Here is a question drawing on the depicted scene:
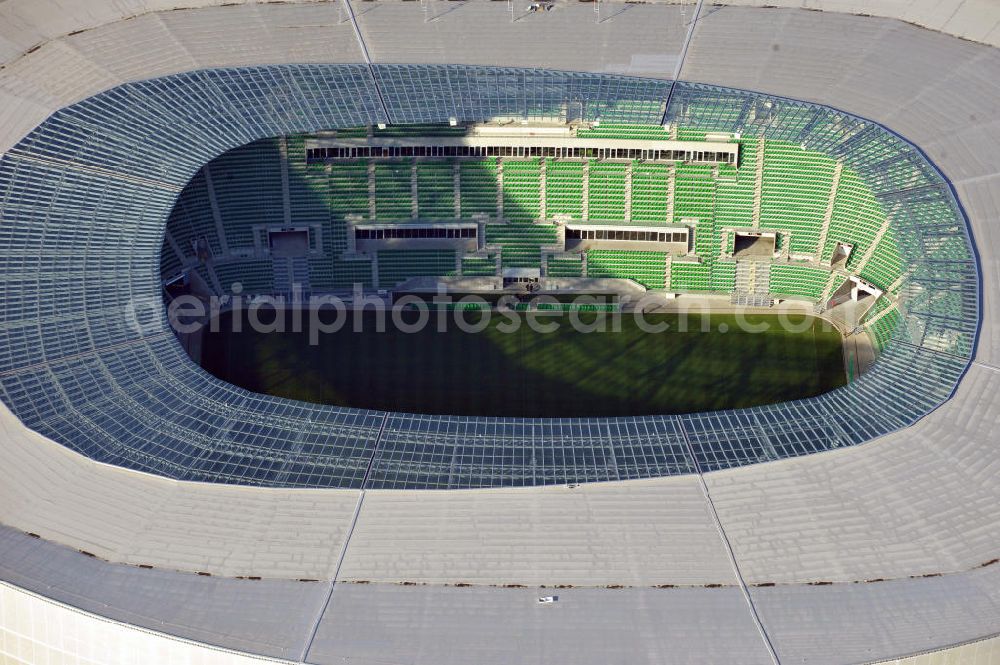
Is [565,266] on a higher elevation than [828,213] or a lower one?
lower

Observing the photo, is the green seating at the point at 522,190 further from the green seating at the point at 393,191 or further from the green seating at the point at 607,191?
the green seating at the point at 393,191

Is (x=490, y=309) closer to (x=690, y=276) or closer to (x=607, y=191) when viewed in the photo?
(x=607, y=191)

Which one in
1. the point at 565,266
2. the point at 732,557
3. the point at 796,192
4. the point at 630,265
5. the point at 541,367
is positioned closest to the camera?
the point at 732,557

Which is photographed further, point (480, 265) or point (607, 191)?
point (480, 265)

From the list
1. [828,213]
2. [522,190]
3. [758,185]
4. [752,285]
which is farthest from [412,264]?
[828,213]

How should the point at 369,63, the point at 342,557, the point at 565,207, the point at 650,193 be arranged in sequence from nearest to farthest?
the point at 342,557 < the point at 369,63 < the point at 650,193 < the point at 565,207

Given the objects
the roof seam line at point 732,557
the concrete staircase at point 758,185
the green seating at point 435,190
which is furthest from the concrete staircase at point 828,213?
the green seating at point 435,190

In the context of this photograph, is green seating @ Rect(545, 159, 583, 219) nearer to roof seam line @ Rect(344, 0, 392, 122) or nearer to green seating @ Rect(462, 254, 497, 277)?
green seating @ Rect(462, 254, 497, 277)
